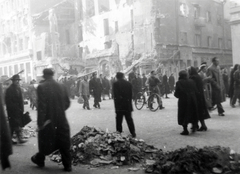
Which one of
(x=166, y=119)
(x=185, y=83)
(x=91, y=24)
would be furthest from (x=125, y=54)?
(x=185, y=83)

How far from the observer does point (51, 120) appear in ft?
17.1

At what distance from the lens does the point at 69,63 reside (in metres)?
41.5

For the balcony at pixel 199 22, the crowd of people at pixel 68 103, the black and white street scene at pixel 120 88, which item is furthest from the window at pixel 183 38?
the crowd of people at pixel 68 103

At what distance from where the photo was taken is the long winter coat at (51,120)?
5215 millimetres

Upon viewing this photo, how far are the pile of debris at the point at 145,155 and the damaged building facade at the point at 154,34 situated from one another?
2669 cm

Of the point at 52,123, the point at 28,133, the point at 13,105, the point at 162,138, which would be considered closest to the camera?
the point at 52,123

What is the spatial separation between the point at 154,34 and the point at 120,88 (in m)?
27.5

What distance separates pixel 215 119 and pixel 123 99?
3935 mm

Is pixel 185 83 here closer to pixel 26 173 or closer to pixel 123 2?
pixel 26 173

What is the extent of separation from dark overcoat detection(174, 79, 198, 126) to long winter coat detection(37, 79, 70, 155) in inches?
141

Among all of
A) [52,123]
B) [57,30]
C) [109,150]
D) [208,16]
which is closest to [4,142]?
[52,123]

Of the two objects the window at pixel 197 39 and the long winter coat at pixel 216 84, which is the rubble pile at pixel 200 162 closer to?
the long winter coat at pixel 216 84

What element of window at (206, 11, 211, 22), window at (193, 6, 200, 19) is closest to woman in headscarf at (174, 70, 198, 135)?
window at (193, 6, 200, 19)

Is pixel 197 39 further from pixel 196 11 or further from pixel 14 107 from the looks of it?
pixel 14 107
